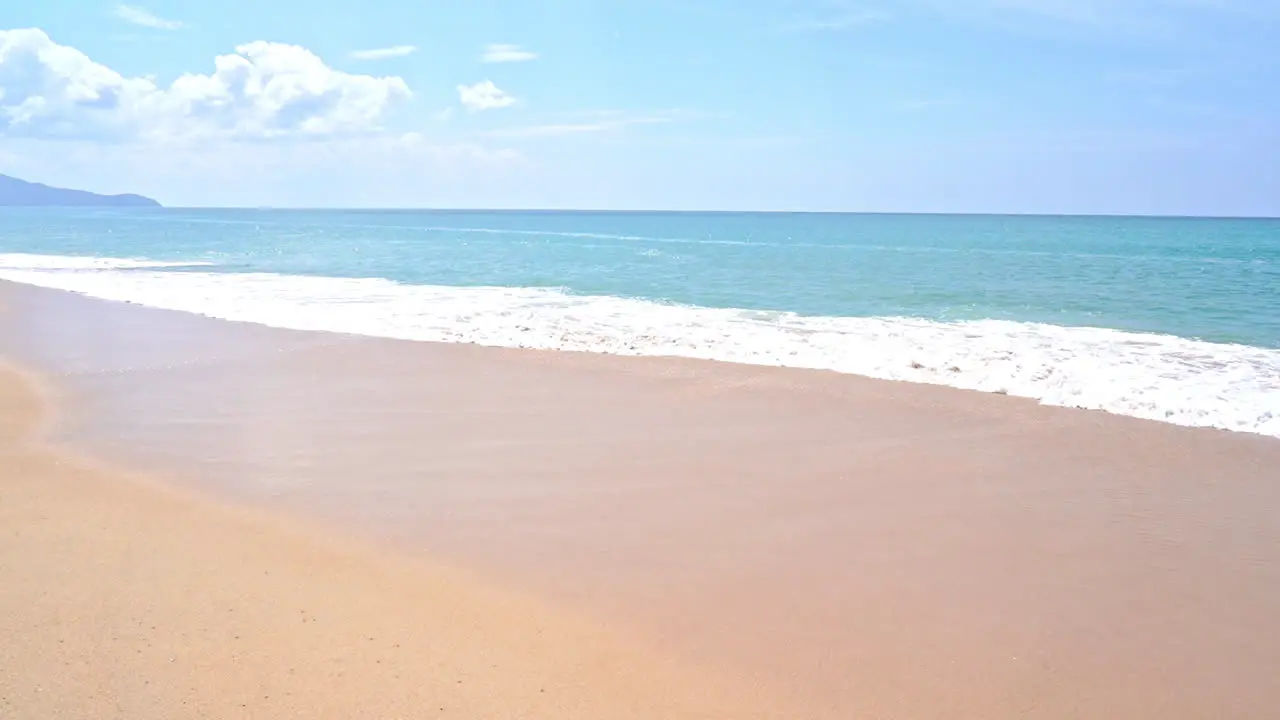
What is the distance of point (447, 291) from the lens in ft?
79.3

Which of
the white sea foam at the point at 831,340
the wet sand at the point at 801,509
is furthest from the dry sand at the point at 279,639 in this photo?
the white sea foam at the point at 831,340

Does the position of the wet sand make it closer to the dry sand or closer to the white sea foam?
the dry sand

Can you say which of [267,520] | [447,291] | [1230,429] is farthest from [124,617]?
[447,291]

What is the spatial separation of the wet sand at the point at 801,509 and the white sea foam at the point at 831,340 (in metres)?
1.04

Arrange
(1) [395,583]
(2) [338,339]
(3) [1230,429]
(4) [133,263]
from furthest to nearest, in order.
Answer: (4) [133,263]
(2) [338,339]
(3) [1230,429]
(1) [395,583]

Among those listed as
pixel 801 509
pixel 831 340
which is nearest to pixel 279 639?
pixel 801 509

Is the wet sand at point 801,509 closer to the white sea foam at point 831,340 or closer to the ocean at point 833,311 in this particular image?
the white sea foam at point 831,340

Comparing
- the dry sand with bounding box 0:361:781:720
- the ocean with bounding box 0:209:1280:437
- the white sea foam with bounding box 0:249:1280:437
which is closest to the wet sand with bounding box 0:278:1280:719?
the dry sand with bounding box 0:361:781:720

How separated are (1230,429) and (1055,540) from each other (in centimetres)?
416

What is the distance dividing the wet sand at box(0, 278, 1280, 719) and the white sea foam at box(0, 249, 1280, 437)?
1038 millimetres

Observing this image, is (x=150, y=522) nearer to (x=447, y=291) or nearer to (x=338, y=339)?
(x=338, y=339)

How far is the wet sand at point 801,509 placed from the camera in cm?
453

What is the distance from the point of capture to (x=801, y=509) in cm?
670

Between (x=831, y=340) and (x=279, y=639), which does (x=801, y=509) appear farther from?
(x=831, y=340)
